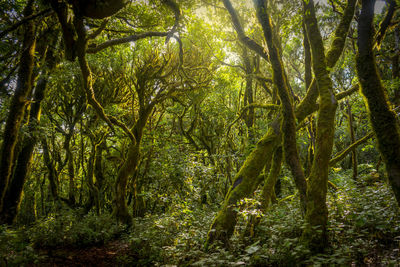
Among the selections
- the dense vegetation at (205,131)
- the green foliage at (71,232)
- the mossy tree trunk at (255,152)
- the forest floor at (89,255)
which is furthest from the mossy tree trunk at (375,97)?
the green foliage at (71,232)

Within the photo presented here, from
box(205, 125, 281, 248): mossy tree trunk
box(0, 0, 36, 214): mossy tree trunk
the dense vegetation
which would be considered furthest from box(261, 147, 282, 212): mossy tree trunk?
box(0, 0, 36, 214): mossy tree trunk

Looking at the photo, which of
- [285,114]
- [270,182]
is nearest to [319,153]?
[285,114]

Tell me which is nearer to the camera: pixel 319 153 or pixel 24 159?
pixel 319 153

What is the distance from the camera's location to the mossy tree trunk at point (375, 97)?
290cm

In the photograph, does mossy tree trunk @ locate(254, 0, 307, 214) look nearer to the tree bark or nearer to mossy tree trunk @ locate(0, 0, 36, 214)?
the tree bark

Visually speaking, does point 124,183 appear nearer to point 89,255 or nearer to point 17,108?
point 89,255

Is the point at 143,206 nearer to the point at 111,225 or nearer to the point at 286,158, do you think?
the point at 111,225

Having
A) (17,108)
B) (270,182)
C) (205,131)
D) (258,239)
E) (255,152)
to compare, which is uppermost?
(205,131)

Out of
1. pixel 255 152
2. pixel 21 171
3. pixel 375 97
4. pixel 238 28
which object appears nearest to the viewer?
pixel 375 97

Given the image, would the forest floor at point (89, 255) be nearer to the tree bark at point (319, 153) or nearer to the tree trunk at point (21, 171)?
the tree trunk at point (21, 171)

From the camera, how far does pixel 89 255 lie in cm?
622

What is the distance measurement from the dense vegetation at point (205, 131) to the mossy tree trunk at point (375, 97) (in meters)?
0.01

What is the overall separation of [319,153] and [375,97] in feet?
3.84

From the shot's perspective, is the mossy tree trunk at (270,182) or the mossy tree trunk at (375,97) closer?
the mossy tree trunk at (375,97)
